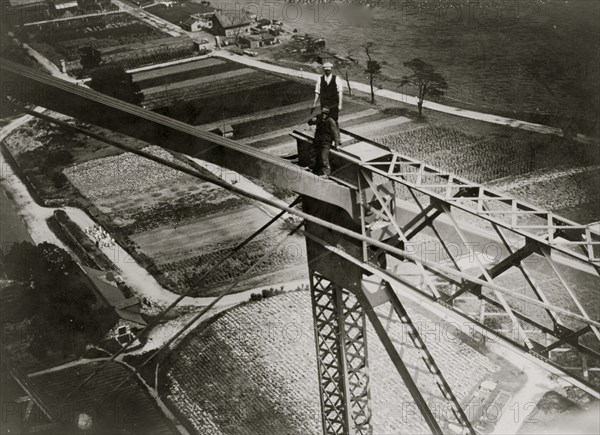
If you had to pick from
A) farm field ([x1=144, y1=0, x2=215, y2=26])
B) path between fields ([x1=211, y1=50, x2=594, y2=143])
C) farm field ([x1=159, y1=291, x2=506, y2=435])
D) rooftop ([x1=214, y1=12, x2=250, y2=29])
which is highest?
farm field ([x1=144, y1=0, x2=215, y2=26])

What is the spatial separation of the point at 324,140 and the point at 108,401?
13.7 meters

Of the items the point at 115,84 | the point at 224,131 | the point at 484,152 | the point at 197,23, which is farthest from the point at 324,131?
the point at 197,23

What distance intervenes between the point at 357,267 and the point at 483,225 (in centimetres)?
2313

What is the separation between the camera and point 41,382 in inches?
872

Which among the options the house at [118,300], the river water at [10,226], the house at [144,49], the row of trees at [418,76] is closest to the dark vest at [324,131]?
the house at [118,300]

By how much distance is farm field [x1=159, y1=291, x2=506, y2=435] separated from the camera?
20531 millimetres

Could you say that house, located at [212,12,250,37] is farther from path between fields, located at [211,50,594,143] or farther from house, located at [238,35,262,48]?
path between fields, located at [211,50,594,143]

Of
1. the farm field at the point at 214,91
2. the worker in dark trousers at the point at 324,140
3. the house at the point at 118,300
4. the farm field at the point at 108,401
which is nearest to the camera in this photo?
the worker in dark trousers at the point at 324,140

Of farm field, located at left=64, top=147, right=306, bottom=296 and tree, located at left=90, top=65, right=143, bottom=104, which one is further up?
tree, located at left=90, top=65, right=143, bottom=104

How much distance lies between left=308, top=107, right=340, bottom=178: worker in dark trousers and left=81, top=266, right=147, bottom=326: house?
17.6 meters

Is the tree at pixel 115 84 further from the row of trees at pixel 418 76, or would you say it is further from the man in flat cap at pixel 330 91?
the man in flat cap at pixel 330 91

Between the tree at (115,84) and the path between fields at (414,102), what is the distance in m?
12.3

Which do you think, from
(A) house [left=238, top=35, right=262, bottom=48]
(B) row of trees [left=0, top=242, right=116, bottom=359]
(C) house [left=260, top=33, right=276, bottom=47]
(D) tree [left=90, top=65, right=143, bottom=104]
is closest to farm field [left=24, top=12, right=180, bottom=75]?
(A) house [left=238, top=35, right=262, bottom=48]

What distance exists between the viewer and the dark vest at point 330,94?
10677 millimetres
